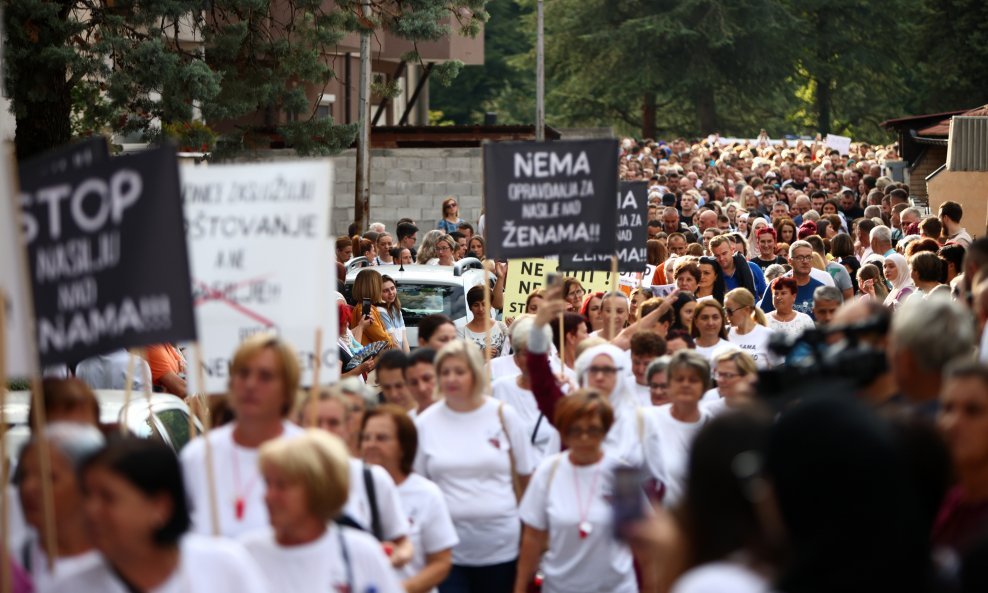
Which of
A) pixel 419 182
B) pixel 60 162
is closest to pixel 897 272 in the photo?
pixel 60 162

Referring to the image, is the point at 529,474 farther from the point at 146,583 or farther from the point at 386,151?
the point at 386,151

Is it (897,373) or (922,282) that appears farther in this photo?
(922,282)

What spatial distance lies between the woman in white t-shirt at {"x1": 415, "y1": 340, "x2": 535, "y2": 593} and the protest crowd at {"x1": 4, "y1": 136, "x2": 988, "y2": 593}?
1cm

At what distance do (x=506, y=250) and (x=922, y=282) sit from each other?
3601 mm

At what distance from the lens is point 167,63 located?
1942cm

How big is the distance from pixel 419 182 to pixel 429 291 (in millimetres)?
17853

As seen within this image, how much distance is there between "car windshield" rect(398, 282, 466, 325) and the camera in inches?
669

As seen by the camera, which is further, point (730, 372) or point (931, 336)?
point (730, 372)

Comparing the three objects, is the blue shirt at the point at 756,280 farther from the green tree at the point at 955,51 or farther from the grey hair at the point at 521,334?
the green tree at the point at 955,51

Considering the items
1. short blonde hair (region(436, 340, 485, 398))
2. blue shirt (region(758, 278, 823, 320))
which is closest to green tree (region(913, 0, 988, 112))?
blue shirt (region(758, 278, 823, 320))

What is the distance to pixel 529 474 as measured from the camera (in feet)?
27.4

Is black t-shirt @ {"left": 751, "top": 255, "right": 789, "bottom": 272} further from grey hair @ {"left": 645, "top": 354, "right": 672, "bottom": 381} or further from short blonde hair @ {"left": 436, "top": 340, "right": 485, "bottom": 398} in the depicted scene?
short blonde hair @ {"left": 436, "top": 340, "right": 485, "bottom": 398}

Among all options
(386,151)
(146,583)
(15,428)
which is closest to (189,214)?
(15,428)

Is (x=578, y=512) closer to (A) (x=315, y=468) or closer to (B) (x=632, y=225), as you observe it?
(A) (x=315, y=468)
